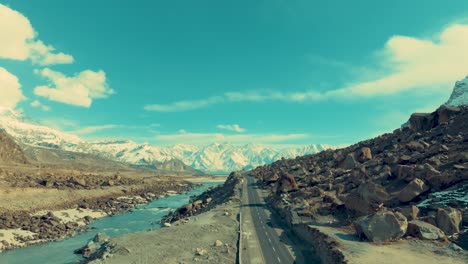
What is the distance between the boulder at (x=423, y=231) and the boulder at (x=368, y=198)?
8.15 metres

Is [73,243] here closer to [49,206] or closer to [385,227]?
[49,206]

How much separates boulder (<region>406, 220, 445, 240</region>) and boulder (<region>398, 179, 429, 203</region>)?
32.4 feet

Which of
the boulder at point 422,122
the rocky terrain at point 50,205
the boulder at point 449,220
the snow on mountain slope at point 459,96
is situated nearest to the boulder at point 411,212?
the boulder at point 449,220

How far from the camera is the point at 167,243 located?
2192 inches

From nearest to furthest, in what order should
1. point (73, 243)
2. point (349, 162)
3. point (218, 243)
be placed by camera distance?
point (218, 243) → point (73, 243) → point (349, 162)

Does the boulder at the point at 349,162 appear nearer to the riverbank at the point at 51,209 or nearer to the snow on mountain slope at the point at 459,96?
the riverbank at the point at 51,209

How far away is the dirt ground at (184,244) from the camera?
48.0 meters

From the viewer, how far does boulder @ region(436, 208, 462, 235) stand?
42.5 m

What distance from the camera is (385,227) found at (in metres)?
43.1

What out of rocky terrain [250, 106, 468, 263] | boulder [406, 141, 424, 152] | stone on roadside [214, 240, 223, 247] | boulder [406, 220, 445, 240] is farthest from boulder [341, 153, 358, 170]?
stone on roadside [214, 240, 223, 247]

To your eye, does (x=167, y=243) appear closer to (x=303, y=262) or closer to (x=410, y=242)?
(x=303, y=262)

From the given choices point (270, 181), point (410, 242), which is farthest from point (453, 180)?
point (270, 181)

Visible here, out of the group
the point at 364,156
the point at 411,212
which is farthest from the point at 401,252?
the point at 364,156

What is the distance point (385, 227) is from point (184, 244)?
30488 millimetres
